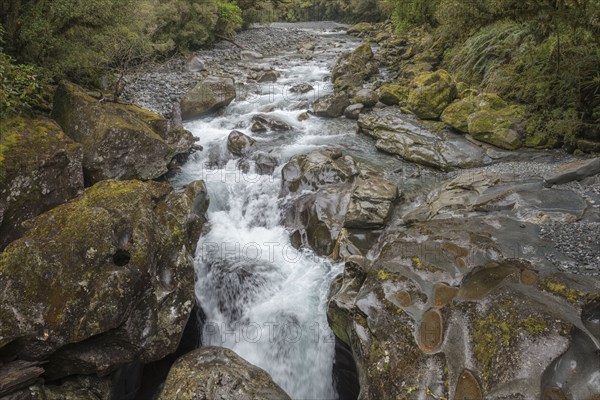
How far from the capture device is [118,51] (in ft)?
37.2

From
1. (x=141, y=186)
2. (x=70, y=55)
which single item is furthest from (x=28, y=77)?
(x=141, y=186)

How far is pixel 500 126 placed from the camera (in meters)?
10.5

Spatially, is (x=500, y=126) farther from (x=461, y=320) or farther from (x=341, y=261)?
(x=461, y=320)

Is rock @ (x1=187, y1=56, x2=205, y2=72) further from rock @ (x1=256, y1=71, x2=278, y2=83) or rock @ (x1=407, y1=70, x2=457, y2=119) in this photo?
rock @ (x1=407, y1=70, x2=457, y2=119)

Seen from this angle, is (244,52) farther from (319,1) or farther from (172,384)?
(319,1)

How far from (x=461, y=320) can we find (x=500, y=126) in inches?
310

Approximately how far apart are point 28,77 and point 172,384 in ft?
22.9

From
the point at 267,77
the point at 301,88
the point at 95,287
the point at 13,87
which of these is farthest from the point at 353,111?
the point at 95,287

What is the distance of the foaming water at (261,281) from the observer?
6793 millimetres

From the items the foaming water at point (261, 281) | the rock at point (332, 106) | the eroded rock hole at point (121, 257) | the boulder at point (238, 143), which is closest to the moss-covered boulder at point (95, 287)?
the eroded rock hole at point (121, 257)

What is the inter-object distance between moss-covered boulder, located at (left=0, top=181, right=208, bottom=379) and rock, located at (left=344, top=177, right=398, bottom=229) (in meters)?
3.78

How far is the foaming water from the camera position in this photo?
6.79 metres

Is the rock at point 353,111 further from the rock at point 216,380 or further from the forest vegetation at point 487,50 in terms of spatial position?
the rock at point 216,380

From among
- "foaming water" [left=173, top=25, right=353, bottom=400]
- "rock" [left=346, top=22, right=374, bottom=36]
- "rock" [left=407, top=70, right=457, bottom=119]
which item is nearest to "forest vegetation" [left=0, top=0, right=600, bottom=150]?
"rock" [left=407, top=70, right=457, bottom=119]
